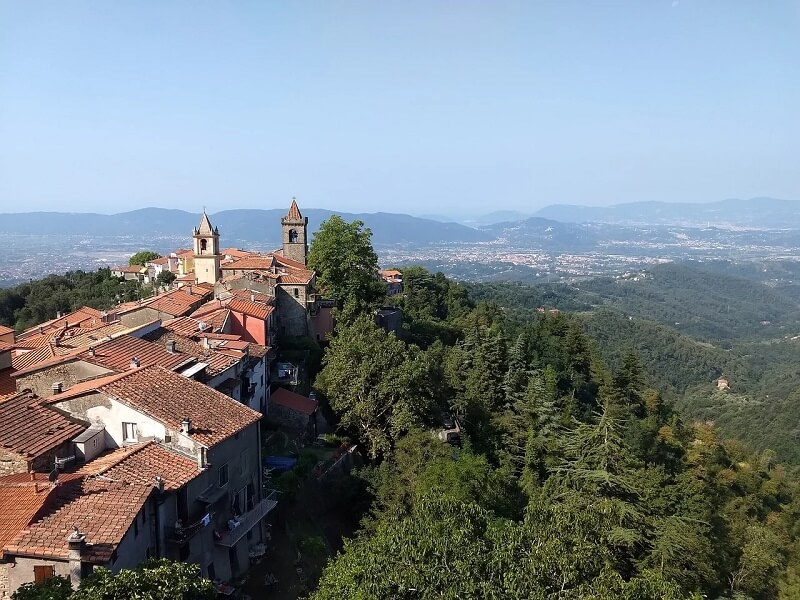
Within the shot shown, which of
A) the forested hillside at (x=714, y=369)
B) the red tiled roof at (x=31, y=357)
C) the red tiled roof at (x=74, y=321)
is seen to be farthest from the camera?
the forested hillside at (x=714, y=369)

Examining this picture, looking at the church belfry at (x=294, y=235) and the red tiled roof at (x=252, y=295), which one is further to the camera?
the church belfry at (x=294, y=235)

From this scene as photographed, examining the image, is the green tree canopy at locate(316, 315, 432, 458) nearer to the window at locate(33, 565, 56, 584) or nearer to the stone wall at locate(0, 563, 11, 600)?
the window at locate(33, 565, 56, 584)

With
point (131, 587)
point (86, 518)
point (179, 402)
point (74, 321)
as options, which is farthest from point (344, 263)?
point (131, 587)

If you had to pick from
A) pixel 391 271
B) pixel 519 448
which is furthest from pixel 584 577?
pixel 391 271

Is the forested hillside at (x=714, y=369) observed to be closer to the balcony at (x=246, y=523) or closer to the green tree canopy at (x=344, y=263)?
the green tree canopy at (x=344, y=263)

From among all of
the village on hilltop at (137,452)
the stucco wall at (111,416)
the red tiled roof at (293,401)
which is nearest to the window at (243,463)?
the village on hilltop at (137,452)

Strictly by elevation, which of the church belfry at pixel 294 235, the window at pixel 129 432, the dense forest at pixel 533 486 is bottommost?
the dense forest at pixel 533 486

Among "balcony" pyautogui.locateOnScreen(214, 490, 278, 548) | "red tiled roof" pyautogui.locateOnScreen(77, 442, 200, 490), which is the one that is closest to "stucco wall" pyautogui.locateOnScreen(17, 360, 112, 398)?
"red tiled roof" pyautogui.locateOnScreen(77, 442, 200, 490)

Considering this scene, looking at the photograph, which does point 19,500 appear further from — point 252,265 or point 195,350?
point 252,265
